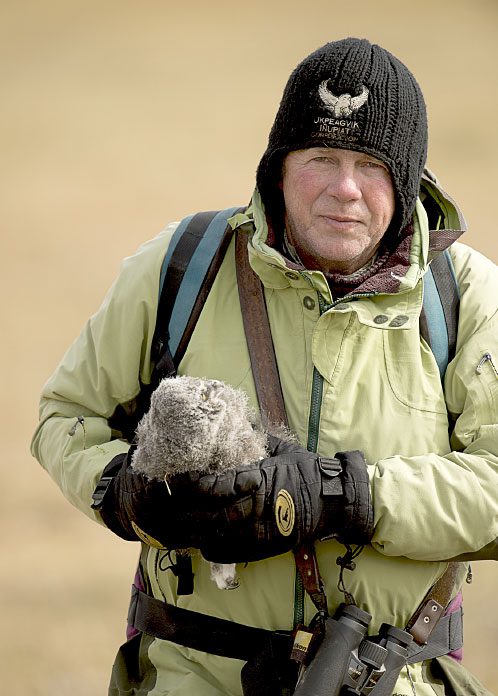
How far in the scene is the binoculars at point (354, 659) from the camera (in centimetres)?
336

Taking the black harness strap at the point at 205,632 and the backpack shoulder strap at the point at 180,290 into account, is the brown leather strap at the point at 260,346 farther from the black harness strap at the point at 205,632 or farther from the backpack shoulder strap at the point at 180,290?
the black harness strap at the point at 205,632

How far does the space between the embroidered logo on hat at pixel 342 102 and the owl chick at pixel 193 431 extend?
34.2 inches

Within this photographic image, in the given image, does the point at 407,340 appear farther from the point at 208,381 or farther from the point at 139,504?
the point at 139,504

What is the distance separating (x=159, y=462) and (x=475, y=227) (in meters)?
11.5

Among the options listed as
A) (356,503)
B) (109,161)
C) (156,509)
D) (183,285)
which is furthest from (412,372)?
(109,161)

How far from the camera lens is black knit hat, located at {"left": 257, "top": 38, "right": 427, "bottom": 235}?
363 cm

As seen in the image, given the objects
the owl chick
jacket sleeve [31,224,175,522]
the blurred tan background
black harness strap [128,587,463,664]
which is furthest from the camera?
the blurred tan background

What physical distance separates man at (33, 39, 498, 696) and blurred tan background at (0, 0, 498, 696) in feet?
10.7

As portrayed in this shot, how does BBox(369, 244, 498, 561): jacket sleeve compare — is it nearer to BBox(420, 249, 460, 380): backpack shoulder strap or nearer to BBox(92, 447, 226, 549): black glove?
BBox(420, 249, 460, 380): backpack shoulder strap

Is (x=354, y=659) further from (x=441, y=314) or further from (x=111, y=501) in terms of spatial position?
(x=441, y=314)

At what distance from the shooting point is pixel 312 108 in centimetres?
366

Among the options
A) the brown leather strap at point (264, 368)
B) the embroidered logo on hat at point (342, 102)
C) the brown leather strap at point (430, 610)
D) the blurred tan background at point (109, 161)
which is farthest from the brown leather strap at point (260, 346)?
the blurred tan background at point (109, 161)

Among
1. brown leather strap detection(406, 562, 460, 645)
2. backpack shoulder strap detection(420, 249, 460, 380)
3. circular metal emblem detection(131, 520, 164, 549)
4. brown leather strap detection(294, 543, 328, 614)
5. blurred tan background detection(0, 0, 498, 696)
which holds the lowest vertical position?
blurred tan background detection(0, 0, 498, 696)

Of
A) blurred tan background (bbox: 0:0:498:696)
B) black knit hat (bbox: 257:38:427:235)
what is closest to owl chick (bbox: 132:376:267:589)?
black knit hat (bbox: 257:38:427:235)
